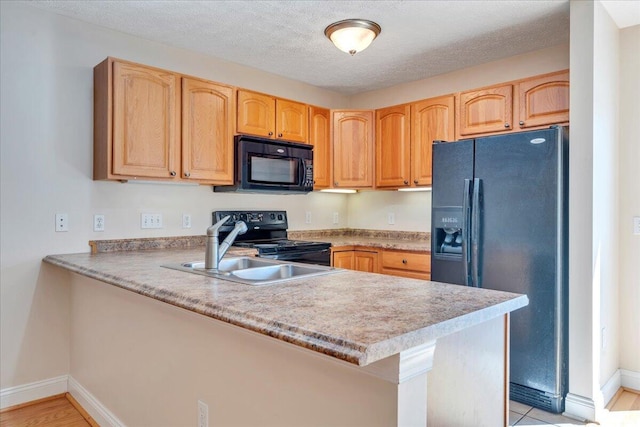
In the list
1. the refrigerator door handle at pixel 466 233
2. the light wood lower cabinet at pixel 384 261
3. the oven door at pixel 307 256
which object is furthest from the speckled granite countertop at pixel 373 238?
the refrigerator door handle at pixel 466 233

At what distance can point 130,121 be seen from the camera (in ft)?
8.81

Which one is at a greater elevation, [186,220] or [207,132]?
[207,132]

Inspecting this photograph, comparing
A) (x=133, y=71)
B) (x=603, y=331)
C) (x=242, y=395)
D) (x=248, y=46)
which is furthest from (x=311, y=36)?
(x=603, y=331)

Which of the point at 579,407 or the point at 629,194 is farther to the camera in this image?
the point at 629,194

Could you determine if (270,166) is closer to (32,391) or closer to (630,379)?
(32,391)

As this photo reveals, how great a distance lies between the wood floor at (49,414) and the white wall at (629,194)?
11.2ft

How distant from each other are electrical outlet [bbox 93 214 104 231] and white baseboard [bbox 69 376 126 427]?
985 millimetres

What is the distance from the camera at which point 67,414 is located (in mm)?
2443

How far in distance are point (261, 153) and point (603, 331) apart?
8.71 ft

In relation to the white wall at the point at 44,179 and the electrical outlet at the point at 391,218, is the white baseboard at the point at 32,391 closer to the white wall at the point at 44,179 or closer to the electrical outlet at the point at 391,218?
the white wall at the point at 44,179

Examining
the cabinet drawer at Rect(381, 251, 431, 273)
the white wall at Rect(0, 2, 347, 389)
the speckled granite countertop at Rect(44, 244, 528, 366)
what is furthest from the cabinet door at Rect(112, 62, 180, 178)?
the cabinet drawer at Rect(381, 251, 431, 273)

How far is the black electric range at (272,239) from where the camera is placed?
10.5 feet

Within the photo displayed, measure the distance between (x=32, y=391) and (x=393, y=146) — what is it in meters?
3.32

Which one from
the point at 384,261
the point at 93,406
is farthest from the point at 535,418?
the point at 93,406
